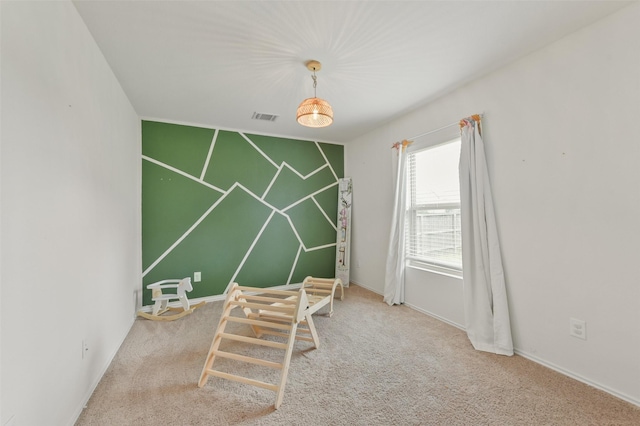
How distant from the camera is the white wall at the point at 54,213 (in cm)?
105

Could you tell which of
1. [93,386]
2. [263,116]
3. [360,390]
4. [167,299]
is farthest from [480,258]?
[167,299]

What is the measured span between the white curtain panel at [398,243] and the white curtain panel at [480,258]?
847 millimetres

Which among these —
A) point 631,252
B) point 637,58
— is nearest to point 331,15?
point 637,58

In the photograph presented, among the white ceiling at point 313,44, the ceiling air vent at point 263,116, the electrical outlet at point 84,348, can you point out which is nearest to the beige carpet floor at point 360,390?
the electrical outlet at point 84,348

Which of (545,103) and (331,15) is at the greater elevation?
(331,15)

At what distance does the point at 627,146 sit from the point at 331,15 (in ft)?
6.52

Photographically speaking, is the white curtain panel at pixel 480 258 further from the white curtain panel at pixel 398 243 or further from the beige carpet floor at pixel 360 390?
the white curtain panel at pixel 398 243

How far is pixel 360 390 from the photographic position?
1801 millimetres

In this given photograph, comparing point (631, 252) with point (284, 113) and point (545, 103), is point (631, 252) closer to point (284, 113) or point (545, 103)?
point (545, 103)

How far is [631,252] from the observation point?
165cm

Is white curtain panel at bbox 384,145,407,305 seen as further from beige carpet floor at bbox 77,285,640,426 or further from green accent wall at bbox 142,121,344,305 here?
green accent wall at bbox 142,121,344,305

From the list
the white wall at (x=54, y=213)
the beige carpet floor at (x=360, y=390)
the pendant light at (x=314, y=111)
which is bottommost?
the beige carpet floor at (x=360, y=390)

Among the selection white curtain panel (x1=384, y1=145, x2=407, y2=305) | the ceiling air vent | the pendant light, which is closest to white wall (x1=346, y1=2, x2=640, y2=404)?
white curtain panel (x1=384, y1=145, x2=407, y2=305)

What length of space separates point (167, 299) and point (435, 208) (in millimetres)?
3287
